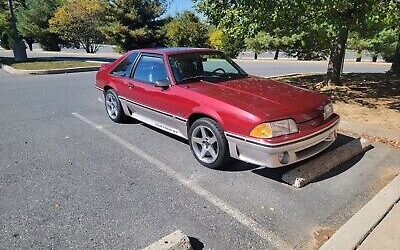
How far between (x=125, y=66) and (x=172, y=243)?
3.75 m

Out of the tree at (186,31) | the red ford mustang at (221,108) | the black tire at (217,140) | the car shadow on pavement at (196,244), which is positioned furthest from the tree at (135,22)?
Answer: the car shadow on pavement at (196,244)

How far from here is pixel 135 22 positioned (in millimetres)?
24688

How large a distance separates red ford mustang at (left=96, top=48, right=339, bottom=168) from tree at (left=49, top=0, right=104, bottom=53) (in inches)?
999

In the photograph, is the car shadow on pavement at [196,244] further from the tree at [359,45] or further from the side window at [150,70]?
the tree at [359,45]

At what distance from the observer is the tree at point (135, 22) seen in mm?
24281

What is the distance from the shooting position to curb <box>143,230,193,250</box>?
8.31 feet

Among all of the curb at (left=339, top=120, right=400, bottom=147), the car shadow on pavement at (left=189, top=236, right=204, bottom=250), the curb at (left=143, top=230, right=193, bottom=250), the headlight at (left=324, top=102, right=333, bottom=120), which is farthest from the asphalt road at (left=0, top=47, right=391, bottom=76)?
the curb at (left=143, top=230, right=193, bottom=250)

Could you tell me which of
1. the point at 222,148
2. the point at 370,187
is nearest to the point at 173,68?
the point at 222,148

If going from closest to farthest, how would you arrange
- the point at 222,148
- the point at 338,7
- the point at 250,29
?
the point at 222,148, the point at 338,7, the point at 250,29

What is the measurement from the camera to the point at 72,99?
822 cm

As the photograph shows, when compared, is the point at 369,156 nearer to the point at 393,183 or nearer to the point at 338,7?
the point at 393,183

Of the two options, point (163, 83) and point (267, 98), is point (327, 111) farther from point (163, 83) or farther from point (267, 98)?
point (163, 83)

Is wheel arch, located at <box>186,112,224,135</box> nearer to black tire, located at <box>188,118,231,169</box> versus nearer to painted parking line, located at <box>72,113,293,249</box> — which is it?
black tire, located at <box>188,118,231,169</box>

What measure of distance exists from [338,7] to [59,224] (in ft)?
20.2
